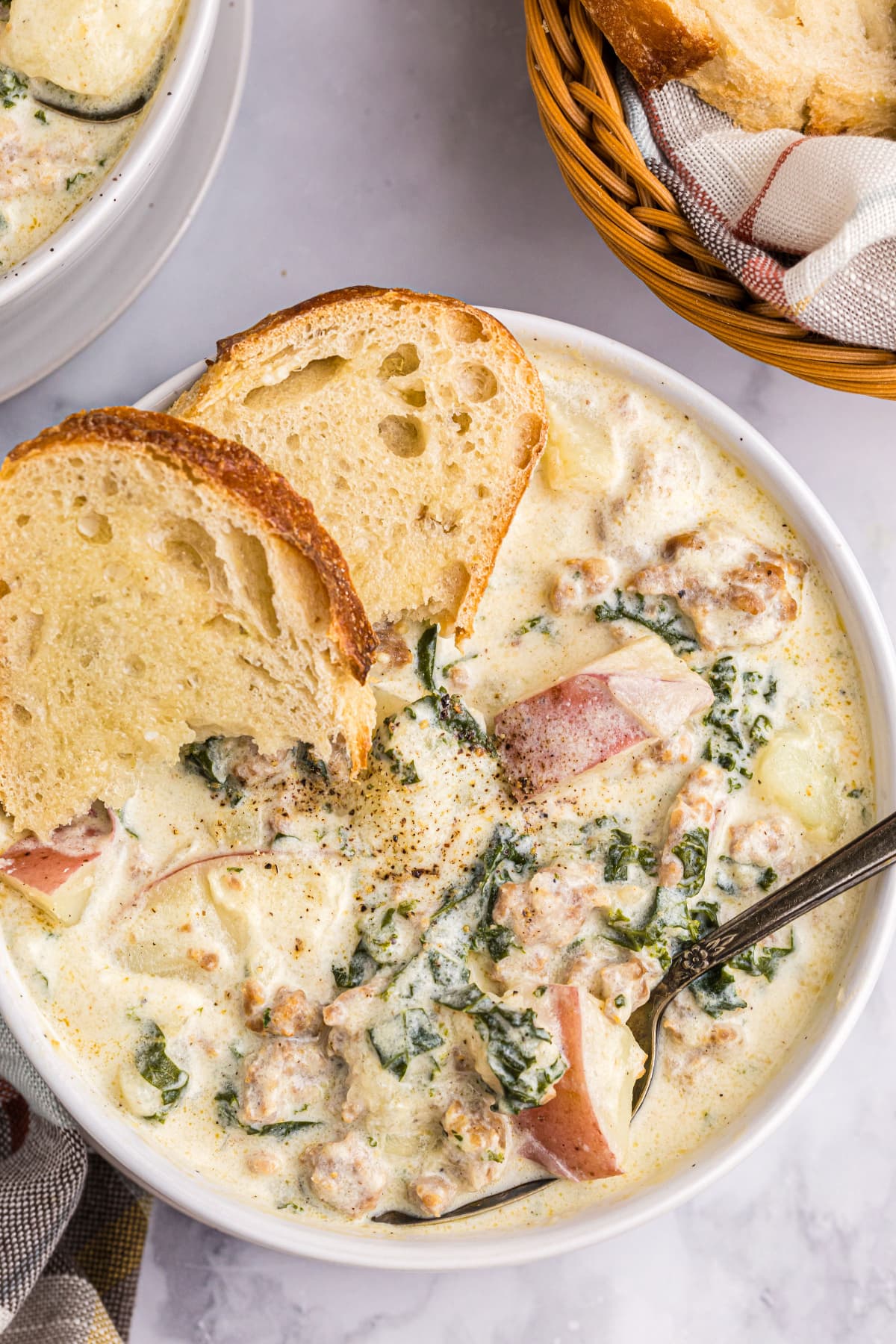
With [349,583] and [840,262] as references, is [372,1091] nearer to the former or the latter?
[349,583]

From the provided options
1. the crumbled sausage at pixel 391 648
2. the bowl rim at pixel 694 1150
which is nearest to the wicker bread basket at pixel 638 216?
the bowl rim at pixel 694 1150

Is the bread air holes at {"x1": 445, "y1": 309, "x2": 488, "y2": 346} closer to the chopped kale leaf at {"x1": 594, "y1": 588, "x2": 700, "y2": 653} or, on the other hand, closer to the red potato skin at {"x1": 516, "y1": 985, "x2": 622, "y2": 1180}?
the chopped kale leaf at {"x1": 594, "y1": 588, "x2": 700, "y2": 653}

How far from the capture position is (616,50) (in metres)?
2.37

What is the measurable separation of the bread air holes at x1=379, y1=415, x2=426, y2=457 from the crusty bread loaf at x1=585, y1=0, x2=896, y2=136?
2.80ft

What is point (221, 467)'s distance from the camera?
204 centimetres

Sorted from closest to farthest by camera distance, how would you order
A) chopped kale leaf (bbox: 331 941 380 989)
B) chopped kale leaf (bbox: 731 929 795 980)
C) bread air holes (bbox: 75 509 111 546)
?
bread air holes (bbox: 75 509 111 546), chopped kale leaf (bbox: 331 941 380 989), chopped kale leaf (bbox: 731 929 795 980)

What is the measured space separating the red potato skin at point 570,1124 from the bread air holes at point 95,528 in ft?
4.12

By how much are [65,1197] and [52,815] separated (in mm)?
898

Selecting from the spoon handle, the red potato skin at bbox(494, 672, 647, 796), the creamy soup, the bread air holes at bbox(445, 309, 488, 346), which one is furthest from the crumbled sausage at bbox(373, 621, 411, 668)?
the creamy soup

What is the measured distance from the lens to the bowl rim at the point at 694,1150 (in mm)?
2334

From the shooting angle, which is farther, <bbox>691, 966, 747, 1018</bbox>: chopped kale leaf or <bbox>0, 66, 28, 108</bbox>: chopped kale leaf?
<bbox>691, 966, 747, 1018</bbox>: chopped kale leaf

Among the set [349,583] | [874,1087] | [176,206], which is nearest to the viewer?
[349,583]

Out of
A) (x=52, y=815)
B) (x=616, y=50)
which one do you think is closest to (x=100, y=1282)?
(x=52, y=815)

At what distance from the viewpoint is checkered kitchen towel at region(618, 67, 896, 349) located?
2.23 meters
